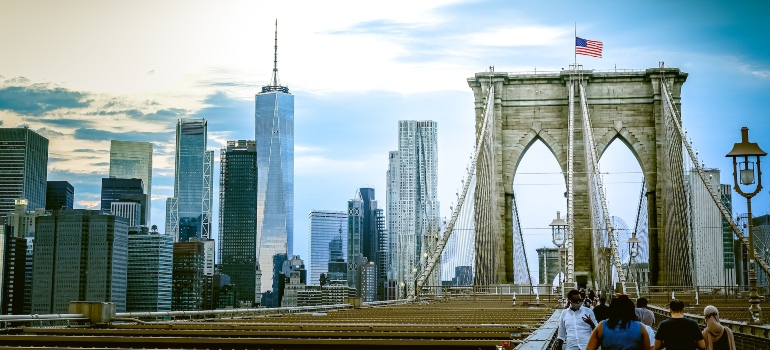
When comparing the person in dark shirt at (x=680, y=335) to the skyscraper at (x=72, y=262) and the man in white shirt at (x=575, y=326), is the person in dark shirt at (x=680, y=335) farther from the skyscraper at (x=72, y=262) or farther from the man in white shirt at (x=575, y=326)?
the skyscraper at (x=72, y=262)

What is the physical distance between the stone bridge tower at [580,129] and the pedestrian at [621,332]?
46199mm

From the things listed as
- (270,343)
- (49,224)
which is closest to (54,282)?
(49,224)

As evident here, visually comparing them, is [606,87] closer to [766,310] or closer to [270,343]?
[766,310]

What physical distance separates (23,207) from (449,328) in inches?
7206

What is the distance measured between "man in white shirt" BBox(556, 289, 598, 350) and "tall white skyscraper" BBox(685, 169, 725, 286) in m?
43.7

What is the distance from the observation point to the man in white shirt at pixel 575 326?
1150 centimetres

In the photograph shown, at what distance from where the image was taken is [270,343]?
1102 cm

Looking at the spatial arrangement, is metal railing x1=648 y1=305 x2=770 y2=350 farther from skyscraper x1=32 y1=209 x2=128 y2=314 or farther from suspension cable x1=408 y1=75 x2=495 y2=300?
skyscraper x1=32 y1=209 x2=128 y2=314

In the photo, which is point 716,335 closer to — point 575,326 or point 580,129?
point 575,326

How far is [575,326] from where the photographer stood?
11.6 metres

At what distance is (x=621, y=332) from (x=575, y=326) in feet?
7.05

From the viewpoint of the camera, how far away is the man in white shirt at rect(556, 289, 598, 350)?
37.7ft

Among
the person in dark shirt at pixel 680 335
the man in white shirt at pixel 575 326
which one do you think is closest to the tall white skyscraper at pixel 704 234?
the man in white shirt at pixel 575 326

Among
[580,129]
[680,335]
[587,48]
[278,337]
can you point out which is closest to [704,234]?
[580,129]
